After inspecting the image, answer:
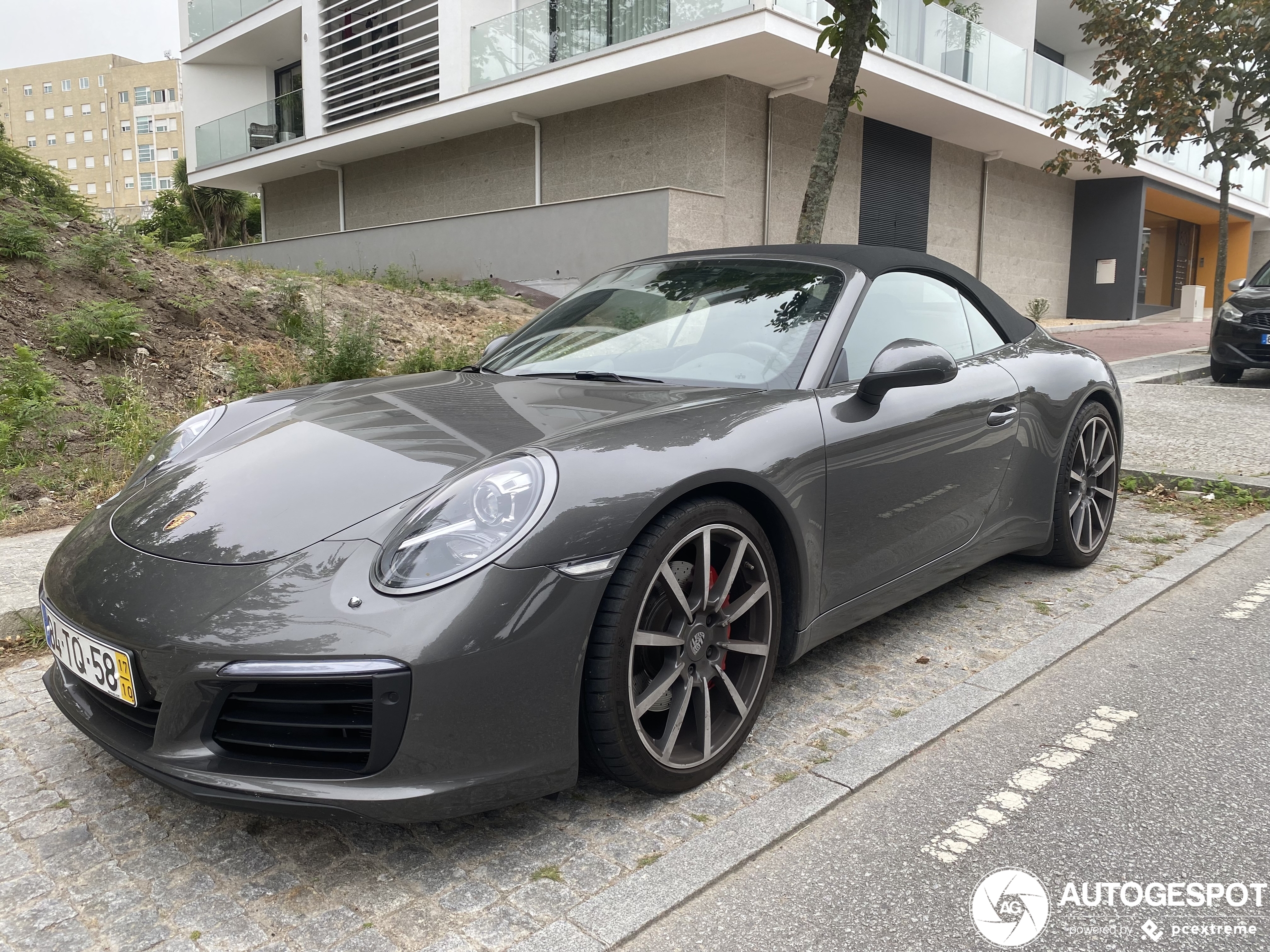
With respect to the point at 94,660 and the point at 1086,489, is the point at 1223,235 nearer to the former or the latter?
the point at 1086,489

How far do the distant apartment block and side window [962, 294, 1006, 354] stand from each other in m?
96.9

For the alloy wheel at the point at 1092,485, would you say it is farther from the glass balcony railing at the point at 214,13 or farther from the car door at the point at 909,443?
the glass balcony railing at the point at 214,13

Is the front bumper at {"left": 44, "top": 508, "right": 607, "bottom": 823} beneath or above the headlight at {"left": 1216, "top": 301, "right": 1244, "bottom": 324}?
beneath

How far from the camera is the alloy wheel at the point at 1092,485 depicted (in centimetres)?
400

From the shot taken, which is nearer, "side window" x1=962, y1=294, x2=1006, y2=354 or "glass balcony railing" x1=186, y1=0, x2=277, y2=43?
"side window" x1=962, y1=294, x2=1006, y2=354

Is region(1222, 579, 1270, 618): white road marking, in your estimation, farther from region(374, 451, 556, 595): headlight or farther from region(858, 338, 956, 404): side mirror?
region(374, 451, 556, 595): headlight

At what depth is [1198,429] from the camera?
784cm

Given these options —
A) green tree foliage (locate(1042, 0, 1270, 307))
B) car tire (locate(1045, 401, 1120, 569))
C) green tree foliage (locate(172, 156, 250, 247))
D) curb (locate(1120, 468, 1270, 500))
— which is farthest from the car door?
green tree foliage (locate(172, 156, 250, 247))

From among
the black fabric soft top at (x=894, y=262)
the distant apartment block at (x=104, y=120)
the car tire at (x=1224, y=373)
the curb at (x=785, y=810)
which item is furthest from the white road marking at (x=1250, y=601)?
the distant apartment block at (x=104, y=120)

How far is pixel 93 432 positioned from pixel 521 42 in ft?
40.3

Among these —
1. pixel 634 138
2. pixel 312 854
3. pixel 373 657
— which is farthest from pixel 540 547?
pixel 634 138

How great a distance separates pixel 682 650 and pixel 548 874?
574mm

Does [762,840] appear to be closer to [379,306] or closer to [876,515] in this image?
[876,515]

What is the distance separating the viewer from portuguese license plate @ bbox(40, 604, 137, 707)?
6.50 ft
